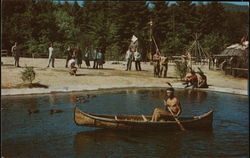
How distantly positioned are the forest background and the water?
21189mm

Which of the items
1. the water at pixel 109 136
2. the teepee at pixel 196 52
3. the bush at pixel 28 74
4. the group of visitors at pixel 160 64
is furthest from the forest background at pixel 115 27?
the water at pixel 109 136

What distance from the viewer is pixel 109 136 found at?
11.8 meters

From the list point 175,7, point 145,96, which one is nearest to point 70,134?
point 145,96

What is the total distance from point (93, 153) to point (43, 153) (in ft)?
4.28

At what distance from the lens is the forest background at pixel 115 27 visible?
40906mm

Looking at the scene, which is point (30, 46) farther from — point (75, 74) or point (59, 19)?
point (75, 74)

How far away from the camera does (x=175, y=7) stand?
55406mm

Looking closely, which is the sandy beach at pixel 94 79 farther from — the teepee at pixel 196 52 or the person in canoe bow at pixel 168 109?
the person in canoe bow at pixel 168 109

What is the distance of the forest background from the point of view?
134 feet

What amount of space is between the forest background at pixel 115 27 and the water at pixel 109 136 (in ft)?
69.5

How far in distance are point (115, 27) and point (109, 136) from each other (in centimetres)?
3684

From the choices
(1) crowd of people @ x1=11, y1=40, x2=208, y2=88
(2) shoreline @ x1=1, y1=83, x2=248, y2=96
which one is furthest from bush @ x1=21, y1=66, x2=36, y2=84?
(1) crowd of people @ x1=11, y1=40, x2=208, y2=88

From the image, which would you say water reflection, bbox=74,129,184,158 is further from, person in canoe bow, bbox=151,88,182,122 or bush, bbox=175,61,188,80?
bush, bbox=175,61,188,80

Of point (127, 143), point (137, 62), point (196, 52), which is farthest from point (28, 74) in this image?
point (196, 52)
